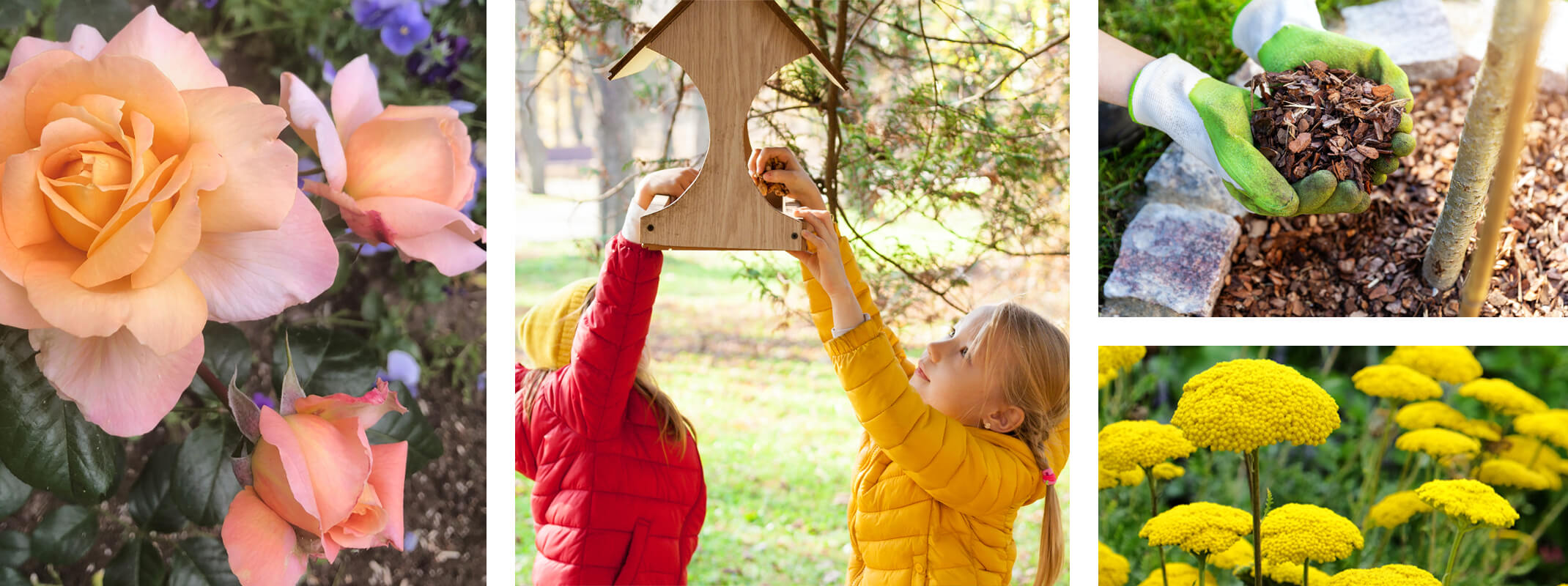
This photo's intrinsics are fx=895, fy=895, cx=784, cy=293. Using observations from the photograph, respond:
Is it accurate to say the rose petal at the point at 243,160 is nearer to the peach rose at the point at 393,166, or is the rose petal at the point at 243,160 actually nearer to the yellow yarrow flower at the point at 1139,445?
the peach rose at the point at 393,166

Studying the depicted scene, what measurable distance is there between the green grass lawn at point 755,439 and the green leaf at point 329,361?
0.81 metres

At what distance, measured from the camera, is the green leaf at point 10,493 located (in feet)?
2.69

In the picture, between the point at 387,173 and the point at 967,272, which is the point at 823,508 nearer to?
the point at 967,272

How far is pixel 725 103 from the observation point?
72 centimetres

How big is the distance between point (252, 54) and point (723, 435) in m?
1.12

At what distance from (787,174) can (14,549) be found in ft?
2.61

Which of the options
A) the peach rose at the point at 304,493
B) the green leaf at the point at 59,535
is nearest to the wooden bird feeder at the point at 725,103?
the peach rose at the point at 304,493

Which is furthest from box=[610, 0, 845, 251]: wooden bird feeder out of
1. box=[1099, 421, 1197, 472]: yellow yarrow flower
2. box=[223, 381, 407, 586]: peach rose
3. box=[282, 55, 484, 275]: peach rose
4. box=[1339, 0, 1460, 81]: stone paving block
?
box=[1339, 0, 1460, 81]: stone paving block

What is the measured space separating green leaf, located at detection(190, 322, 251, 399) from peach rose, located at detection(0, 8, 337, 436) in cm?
2

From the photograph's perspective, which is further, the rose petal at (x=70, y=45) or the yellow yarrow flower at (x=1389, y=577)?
the yellow yarrow flower at (x=1389, y=577)

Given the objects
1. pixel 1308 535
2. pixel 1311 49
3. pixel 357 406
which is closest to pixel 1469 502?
pixel 1308 535

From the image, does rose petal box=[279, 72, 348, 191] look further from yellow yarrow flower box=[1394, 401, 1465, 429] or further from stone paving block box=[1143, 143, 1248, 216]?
yellow yarrow flower box=[1394, 401, 1465, 429]

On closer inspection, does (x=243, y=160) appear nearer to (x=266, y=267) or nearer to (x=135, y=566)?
(x=266, y=267)

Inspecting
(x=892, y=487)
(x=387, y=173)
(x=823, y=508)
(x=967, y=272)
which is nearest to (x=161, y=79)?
(x=387, y=173)
